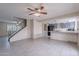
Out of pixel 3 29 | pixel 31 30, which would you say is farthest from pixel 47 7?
pixel 3 29

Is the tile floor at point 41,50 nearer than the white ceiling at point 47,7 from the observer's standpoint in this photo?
No

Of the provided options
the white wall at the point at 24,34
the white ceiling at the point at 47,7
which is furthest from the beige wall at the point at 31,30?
the white ceiling at the point at 47,7

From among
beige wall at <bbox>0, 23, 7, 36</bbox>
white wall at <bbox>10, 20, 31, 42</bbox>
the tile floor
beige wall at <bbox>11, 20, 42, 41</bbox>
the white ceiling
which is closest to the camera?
the white ceiling

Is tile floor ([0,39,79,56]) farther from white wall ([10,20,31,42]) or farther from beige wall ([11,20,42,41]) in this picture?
beige wall ([11,20,42,41])

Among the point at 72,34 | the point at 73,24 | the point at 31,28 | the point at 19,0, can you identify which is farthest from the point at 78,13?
the point at 19,0

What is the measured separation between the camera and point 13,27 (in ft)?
42.3

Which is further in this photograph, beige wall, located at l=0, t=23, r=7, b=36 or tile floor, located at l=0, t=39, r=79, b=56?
beige wall, located at l=0, t=23, r=7, b=36

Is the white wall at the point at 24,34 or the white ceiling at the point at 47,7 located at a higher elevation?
the white ceiling at the point at 47,7

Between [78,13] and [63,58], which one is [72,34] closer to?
[78,13]

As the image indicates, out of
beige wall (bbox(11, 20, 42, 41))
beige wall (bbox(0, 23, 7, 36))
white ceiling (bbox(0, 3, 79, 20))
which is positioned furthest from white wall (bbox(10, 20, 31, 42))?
beige wall (bbox(0, 23, 7, 36))

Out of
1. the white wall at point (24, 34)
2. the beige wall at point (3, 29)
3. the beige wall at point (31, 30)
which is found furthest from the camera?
the beige wall at point (3, 29)

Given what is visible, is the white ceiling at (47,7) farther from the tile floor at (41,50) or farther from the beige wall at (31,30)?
the beige wall at (31,30)

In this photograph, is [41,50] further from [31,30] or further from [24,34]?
[31,30]

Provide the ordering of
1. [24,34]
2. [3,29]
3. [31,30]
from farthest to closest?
[3,29], [31,30], [24,34]
